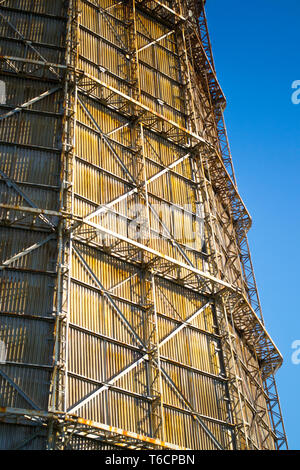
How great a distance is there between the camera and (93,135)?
25766mm

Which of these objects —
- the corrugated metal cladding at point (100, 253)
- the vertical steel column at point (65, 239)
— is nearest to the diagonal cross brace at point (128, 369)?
the corrugated metal cladding at point (100, 253)

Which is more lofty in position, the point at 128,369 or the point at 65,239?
the point at 65,239

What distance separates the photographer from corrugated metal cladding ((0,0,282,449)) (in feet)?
66.2

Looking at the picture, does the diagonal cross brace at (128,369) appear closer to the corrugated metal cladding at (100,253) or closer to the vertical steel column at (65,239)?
the corrugated metal cladding at (100,253)

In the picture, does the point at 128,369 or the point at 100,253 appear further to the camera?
the point at 100,253

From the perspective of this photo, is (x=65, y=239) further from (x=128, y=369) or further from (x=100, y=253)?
Result: (x=128, y=369)

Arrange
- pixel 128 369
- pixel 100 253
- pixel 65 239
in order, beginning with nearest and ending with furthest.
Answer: pixel 128 369 < pixel 65 239 < pixel 100 253

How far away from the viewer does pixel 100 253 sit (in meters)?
23.1

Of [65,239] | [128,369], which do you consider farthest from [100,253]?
[128,369]

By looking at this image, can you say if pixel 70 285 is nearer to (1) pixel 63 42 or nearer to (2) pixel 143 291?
(2) pixel 143 291

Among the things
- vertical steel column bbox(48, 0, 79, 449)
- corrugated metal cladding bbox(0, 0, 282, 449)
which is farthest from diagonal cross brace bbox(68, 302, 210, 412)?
vertical steel column bbox(48, 0, 79, 449)

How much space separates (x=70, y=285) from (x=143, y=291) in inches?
132

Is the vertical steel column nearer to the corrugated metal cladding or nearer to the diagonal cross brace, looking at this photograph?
the corrugated metal cladding

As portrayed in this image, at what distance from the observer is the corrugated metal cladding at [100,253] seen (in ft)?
66.2
